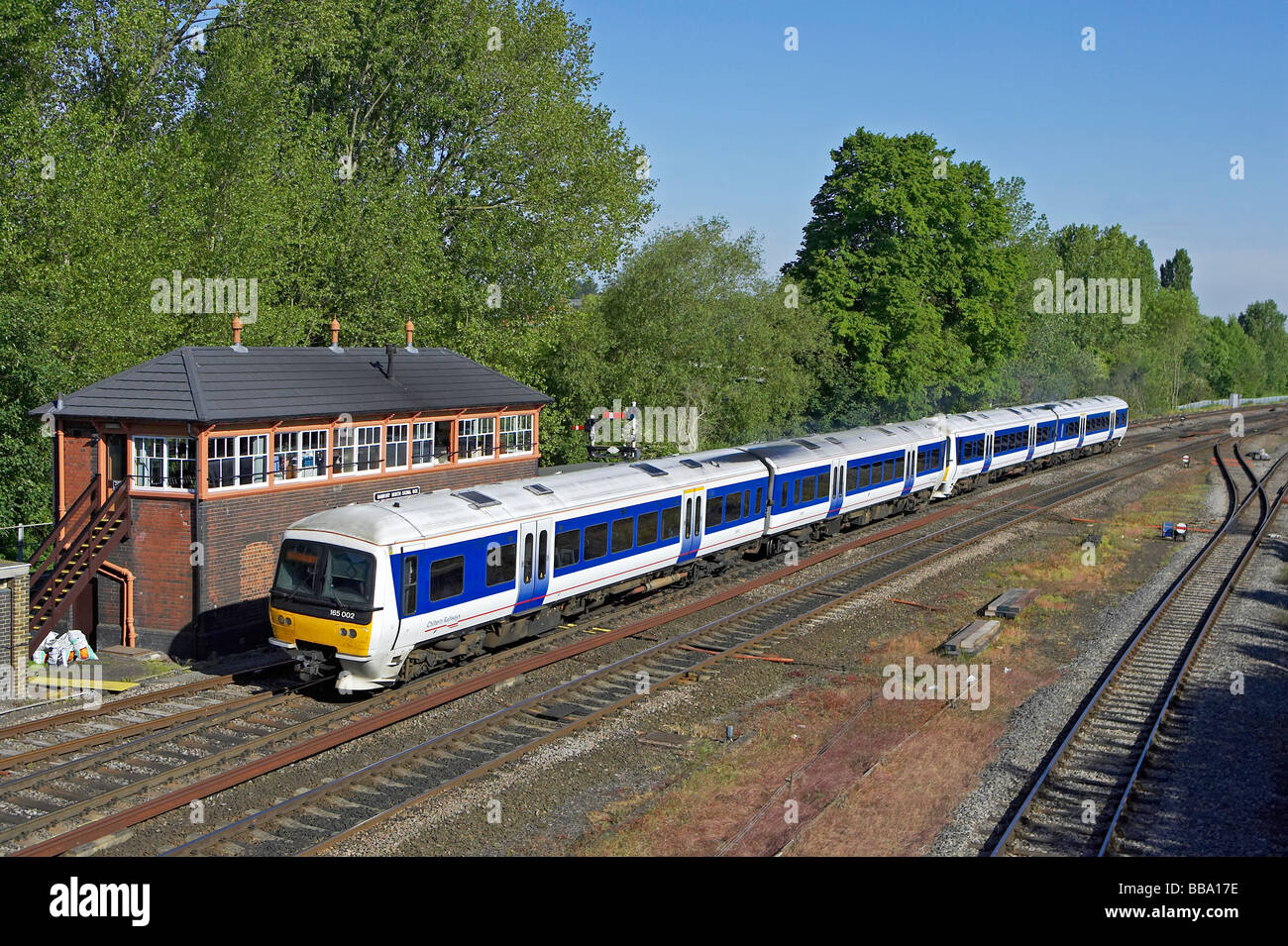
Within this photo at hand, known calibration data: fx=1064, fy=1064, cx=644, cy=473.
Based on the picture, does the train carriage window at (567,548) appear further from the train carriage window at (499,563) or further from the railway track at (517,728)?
the railway track at (517,728)

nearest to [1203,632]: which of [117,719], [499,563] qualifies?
[499,563]

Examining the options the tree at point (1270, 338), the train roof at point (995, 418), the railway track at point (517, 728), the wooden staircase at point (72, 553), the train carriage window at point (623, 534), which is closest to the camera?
the railway track at point (517, 728)

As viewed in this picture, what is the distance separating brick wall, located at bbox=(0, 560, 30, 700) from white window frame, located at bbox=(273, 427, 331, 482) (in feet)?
15.9

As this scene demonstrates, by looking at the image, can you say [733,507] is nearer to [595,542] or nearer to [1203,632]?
[595,542]

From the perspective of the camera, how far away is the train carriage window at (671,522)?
22739mm

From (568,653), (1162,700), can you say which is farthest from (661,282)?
(1162,700)

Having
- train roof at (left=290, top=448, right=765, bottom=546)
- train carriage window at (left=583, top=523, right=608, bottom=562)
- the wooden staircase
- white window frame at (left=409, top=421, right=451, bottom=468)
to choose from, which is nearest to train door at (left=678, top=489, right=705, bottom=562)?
train roof at (left=290, top=448, right=765, bottom=546)

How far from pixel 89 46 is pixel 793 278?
3329 centimetres

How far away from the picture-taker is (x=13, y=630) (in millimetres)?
17062

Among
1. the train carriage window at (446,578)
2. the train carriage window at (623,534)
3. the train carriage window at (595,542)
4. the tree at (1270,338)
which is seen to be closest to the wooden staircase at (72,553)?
the train carriage window at (446,578)

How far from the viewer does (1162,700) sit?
688 inches

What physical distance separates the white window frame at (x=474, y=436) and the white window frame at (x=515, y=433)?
1.23 ft
